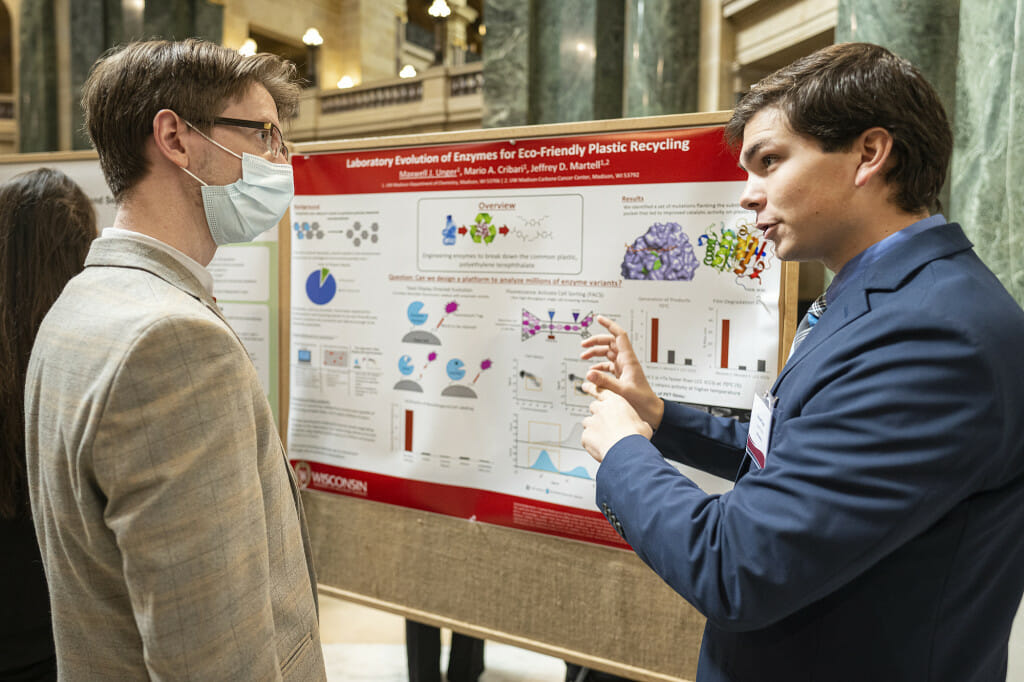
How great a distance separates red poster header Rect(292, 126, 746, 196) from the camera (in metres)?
2.09

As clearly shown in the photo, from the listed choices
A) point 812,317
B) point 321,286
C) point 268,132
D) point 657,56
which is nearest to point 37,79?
point 657,56

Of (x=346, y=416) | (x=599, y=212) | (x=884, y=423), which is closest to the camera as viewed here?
(x=884, y=423)

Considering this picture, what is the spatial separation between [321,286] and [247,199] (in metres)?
1.42

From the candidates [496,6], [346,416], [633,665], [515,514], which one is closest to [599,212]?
[515,514]

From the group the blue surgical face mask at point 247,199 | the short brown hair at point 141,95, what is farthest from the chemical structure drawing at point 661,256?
the short brown hair at point 141,95

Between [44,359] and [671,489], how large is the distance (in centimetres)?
100

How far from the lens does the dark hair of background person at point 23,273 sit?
1745 mm

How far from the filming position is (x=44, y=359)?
1102 mm

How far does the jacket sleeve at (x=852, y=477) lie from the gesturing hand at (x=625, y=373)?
24.8 inches

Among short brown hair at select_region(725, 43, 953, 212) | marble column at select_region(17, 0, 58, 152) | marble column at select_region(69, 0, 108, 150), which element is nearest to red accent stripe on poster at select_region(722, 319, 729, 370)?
short brown hair at select_region(725, 43, 953, 212)

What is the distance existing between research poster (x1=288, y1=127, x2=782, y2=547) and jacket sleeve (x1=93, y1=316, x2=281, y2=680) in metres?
1.37

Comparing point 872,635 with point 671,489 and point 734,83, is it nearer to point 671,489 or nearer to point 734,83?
point 671,489

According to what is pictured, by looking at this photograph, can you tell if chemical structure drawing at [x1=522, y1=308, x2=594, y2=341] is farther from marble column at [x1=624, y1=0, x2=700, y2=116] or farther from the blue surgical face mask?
marble column at [x1=624, y1=0, x2=700, y2=116]

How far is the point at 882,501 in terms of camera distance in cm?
92
